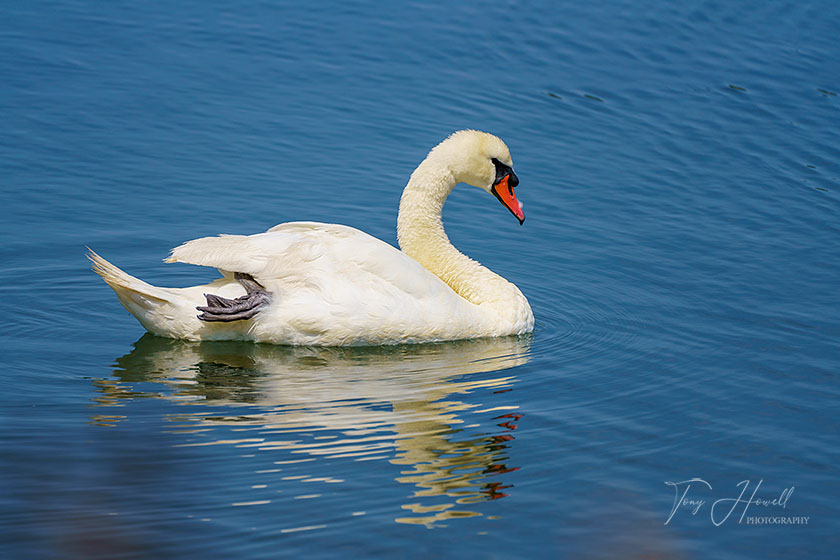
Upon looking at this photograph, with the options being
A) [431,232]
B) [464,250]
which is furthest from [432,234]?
[464,250]

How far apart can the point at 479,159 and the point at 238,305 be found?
281 centimetres

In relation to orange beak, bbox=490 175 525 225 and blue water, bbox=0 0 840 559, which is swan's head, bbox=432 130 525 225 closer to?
orange beak, bbox=490 175 525 225

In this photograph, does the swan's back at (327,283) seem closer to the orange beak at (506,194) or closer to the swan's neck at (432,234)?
the swan's neck at (432,234)

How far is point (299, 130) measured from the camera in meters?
14.5

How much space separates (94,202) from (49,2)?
7559mm

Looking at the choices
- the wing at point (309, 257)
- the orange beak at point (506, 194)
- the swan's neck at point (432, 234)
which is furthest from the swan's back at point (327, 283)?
the orange beak at point (506, 194)

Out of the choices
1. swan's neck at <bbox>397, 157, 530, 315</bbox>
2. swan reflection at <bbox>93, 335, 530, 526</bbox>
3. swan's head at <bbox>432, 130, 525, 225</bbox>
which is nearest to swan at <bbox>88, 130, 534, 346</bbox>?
swan reflection at <bbox>93, 335, 530, 526</bbox>

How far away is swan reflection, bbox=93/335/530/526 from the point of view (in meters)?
7.01

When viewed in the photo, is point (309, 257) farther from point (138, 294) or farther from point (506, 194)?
point (506, 194)

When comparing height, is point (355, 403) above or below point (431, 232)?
below

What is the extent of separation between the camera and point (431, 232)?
1043 centimetres

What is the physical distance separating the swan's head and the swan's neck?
0.42ft

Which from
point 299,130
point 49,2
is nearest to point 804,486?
point 299,130

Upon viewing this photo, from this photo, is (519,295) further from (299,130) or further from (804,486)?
(299,130)
